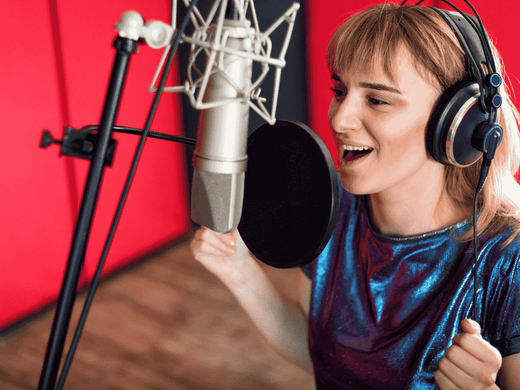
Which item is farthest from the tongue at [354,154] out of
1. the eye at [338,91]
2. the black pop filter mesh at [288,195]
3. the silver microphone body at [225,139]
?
the silver microphone body at [225,139]

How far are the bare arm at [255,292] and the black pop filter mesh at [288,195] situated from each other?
0.26 metres

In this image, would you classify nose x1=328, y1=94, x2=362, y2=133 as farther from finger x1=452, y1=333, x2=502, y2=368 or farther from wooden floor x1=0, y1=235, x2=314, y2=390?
wooden floor x1=0, y1=235, x2=314, y2=390

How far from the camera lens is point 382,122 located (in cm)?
83

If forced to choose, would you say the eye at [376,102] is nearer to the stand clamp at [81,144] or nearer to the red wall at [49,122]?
the stand clamp at [81,144]

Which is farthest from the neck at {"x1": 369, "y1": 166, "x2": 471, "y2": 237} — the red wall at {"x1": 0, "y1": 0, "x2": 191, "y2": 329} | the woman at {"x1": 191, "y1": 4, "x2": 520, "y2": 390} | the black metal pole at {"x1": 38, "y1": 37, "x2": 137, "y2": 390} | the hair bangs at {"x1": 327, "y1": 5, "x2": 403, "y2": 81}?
the red wall at {"x1": 0, "y1": 0, "x2": 191, "y2": 329}

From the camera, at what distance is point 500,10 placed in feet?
5.16

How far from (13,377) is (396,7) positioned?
2004 mm

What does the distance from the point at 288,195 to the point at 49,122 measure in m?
1.95

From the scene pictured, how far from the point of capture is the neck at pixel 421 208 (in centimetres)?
96

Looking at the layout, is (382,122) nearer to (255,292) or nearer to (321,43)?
(255,292)

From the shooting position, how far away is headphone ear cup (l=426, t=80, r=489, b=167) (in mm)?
744

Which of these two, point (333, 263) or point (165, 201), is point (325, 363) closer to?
point (333, 263)

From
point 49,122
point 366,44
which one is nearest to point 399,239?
point 366,44

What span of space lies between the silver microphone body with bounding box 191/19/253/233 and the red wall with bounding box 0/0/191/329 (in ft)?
5.99
